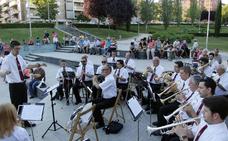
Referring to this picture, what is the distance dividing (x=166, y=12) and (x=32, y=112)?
186 feet

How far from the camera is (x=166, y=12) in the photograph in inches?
2322

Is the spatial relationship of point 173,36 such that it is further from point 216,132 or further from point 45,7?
point 45,7

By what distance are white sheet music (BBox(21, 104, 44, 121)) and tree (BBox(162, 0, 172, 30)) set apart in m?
55.1

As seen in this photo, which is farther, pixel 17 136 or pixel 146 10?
pixel 146 10

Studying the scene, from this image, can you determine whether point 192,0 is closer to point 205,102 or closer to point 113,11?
point 113,11

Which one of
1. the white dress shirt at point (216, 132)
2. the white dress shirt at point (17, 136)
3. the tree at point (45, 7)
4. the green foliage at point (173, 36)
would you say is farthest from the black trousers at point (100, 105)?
the tree at point (45, 7)

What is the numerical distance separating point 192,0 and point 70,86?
222 feet

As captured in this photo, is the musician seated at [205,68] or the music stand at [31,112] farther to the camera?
the musician seated at [205,68]

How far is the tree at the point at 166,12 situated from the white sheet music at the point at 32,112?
55138mm

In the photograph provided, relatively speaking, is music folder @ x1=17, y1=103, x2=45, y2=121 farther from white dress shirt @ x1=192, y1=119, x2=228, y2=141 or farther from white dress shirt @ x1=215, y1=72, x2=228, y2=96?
white dress shirt @ x1=215, y1=72, x2=228, y2=96

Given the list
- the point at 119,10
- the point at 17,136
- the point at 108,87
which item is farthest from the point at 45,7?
the point at 17,136

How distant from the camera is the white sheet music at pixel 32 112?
17.8ft

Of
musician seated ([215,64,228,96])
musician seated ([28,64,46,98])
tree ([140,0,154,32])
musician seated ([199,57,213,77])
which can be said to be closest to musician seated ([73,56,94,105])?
musician seated ([28,64,46,98])

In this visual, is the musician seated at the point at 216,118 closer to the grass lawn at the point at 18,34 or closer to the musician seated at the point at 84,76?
the musician seated at the point at 84,76
